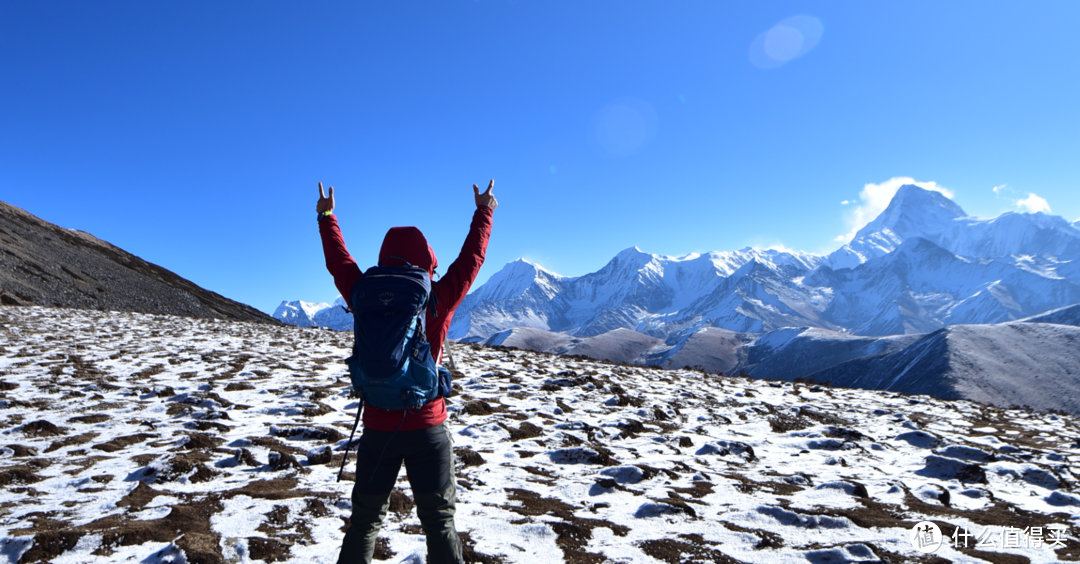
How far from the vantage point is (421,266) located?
14.8ft

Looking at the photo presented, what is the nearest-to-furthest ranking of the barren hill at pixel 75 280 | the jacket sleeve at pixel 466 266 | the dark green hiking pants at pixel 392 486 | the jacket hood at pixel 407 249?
the dark green hiking pants at pixel 392 486 < the jacket hood at pixel 407 249 < the jacket sleeve at pixel 466 266 < the barren hill at pixel 75 280

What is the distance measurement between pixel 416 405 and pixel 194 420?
8.08 metres

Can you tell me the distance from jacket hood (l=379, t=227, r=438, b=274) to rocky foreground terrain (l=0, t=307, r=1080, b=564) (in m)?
3.12

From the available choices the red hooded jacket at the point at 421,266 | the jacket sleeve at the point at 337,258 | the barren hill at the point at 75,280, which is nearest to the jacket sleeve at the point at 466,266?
the red hooded jacket at the point at 421,266

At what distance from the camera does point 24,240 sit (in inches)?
1919

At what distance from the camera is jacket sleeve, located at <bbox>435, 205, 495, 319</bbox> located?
4.55 metres

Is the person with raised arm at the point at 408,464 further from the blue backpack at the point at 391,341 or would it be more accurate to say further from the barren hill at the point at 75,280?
the barren hill at the point at 75,280

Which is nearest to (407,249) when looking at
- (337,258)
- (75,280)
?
(337,258)

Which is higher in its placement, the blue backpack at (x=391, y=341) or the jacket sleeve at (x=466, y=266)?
the jacket sleeve at (x=466, y=266)

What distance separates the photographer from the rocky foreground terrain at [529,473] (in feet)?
17.8

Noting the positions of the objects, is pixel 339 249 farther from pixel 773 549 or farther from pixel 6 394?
pixel 6 394

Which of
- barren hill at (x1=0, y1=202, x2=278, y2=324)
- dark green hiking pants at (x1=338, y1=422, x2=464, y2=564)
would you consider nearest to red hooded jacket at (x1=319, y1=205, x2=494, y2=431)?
dark green hiking pants at (x1=338, y1=422, x2=464, y2=564)

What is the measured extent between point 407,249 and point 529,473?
4991 mm

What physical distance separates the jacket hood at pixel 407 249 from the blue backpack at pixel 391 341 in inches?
11.9
